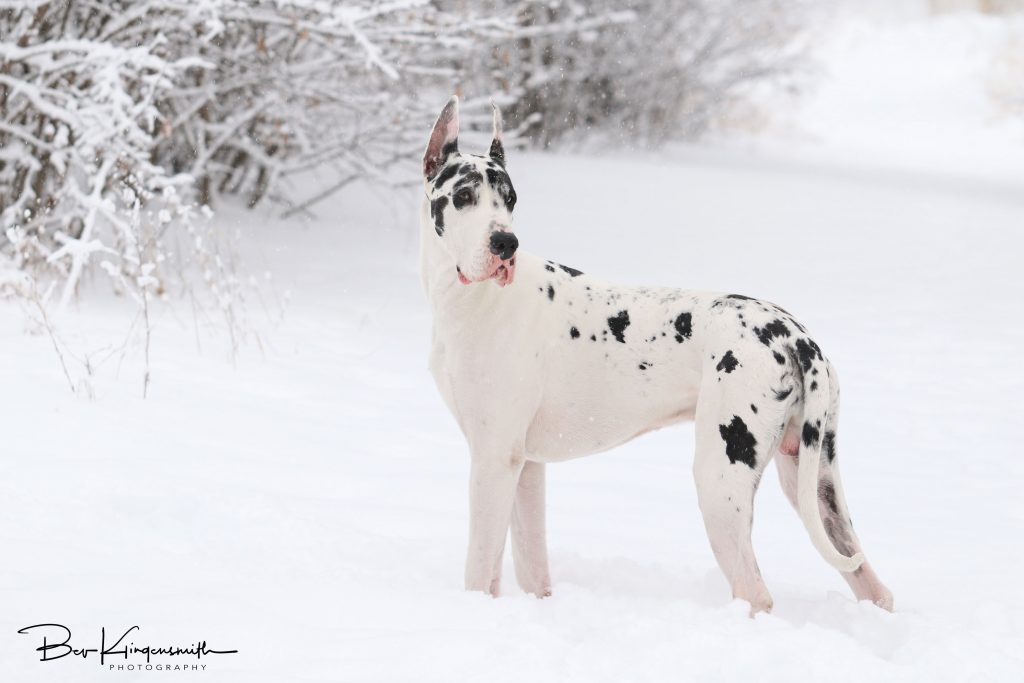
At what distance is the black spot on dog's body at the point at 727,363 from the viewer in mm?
3291

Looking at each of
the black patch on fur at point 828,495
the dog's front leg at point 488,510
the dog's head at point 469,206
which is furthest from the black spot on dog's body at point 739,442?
the dog's head at point 469,206

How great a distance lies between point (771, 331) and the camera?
3.34 meters

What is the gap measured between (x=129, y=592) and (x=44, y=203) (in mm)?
6228

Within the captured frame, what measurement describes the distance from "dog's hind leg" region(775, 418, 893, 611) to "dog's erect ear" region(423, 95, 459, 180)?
1323 millimetres

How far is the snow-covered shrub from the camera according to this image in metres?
17.5

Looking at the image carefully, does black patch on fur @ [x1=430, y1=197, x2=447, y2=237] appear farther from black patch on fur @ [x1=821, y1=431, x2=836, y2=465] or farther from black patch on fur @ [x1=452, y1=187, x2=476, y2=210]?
black patch on fur @ [x1=821, y1=431, x2=836, y2=465]

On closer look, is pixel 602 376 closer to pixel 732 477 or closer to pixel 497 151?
pixel 732 477

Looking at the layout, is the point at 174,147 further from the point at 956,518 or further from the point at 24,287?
the point at 956,518

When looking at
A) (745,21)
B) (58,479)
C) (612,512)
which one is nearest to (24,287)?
(58,479)

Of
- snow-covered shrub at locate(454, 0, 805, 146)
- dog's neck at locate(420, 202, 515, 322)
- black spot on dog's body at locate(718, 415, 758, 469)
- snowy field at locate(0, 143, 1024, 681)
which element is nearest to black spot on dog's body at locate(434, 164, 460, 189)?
dog's neck at locate(420, 202, 515, 322)

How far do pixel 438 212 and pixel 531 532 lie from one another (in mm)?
1065

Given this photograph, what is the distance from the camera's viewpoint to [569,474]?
5.38 meters

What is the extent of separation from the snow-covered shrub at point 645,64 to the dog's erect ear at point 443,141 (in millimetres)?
12819

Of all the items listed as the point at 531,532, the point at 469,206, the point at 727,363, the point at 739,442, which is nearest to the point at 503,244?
the point at 469,206
